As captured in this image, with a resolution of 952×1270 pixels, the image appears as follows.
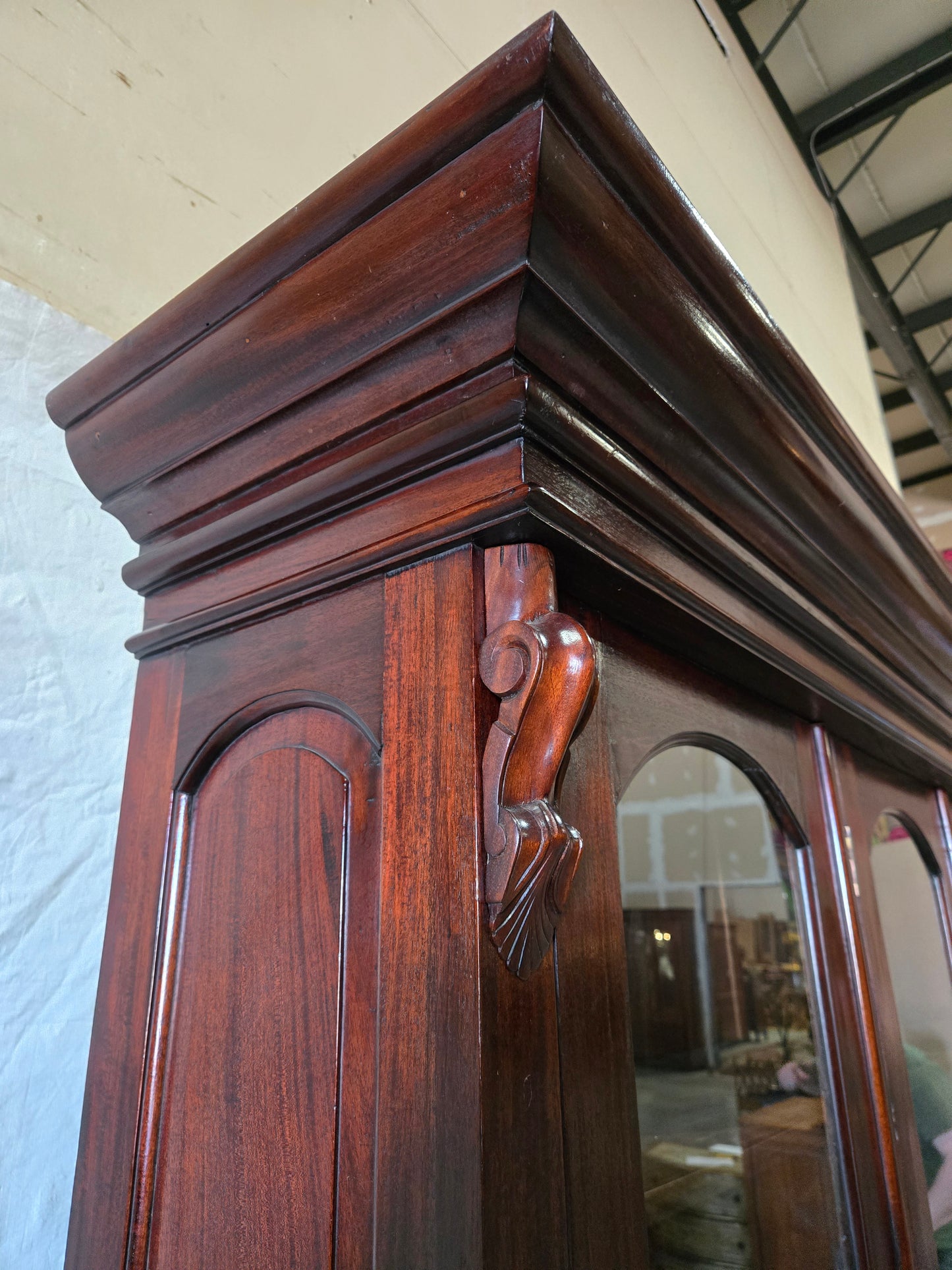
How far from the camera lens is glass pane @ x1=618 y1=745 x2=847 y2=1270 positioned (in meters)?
0.50

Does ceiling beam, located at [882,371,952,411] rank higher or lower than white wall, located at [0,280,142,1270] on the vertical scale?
higher

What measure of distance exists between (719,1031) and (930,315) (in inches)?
115

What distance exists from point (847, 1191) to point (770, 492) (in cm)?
49

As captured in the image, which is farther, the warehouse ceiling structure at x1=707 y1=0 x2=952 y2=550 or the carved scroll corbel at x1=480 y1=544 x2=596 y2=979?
the warehouse ceiling structure at x1=707 y1=0 x2=952 y2=550

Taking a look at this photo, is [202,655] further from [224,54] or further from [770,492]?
[224,54]

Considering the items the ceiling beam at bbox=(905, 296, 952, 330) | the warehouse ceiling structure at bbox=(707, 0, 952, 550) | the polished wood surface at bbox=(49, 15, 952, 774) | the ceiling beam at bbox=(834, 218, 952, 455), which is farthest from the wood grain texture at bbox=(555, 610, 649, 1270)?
the ceiling beam at bbox=(905, 296, 952, 330)

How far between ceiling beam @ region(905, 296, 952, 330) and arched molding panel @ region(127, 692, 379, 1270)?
3.11 meters

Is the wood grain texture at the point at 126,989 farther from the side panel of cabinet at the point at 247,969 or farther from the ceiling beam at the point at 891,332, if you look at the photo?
the ceiling beam at the point at 891,332

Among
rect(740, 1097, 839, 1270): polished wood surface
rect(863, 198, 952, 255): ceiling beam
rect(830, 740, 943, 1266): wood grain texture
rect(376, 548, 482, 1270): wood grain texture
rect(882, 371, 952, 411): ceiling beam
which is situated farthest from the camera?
rect(882, 371, 952, 411): ceiling beam

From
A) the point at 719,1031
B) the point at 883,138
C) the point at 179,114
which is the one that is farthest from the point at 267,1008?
the point at 883,138

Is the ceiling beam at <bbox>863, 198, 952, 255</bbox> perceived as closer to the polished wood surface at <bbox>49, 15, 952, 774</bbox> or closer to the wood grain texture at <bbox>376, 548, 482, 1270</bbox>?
the polished wood surface at <bbox>49, 15, 952, 774</bbox>

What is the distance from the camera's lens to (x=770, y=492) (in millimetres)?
537

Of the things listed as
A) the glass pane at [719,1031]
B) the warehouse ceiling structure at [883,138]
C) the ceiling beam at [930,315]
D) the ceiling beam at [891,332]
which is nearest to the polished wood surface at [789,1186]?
the glass pane at [719,1031]

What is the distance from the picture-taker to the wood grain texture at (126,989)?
1.43ft
